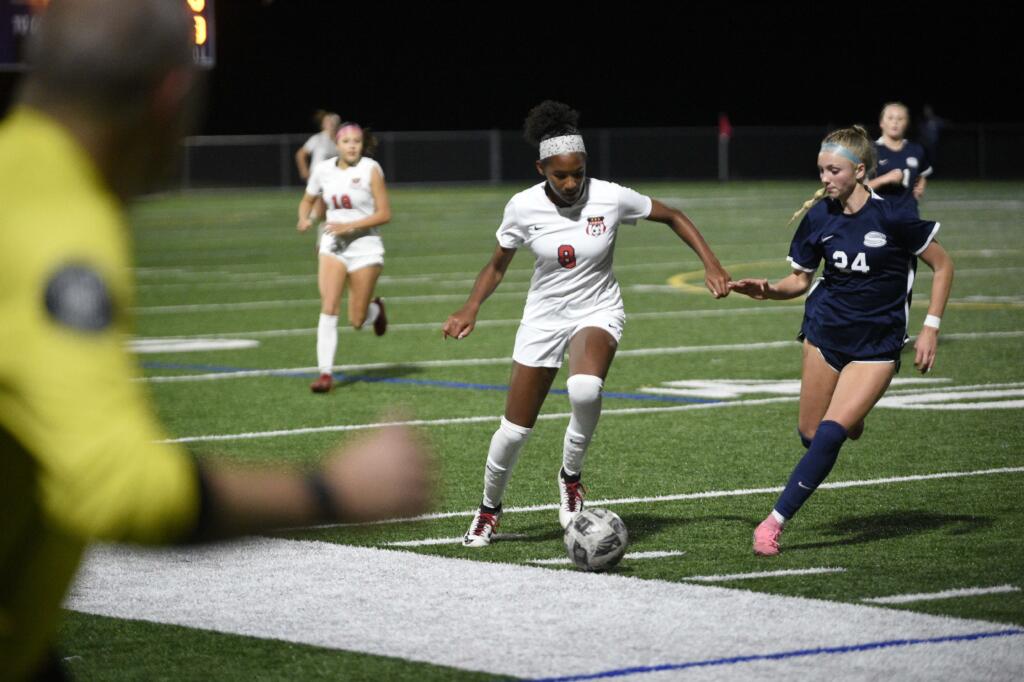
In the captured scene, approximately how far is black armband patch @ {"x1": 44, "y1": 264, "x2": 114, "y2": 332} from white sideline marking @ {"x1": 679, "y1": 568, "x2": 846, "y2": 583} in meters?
5.05

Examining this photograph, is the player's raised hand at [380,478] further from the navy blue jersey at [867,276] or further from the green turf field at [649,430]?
the navy blue jersey at [867,276]

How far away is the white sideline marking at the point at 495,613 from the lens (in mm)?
5562

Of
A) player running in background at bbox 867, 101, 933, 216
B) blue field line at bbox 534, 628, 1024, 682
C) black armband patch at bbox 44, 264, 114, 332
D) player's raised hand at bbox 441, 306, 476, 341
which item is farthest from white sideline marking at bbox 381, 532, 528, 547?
player running in background at bbox 867, 101, 933, 216

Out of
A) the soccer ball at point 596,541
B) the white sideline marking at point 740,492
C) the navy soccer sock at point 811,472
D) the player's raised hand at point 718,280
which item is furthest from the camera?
the white sideline marking at point 740,492

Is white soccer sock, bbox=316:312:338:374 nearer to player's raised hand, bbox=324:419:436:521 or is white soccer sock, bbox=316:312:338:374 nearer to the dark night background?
player's raised hand, bbox=324:419:436:521

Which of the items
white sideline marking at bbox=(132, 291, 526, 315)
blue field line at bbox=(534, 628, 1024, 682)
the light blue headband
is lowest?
white sideline marking at bbox=(132, 291, 526, 315)

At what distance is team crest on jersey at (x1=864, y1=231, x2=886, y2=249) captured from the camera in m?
7.79

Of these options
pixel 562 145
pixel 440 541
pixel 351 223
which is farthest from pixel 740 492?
pixel 351 223

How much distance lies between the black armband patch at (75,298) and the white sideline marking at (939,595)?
4850 millimetres

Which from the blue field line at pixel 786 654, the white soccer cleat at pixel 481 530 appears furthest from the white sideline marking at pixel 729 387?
the blue field line at pixel 786 654

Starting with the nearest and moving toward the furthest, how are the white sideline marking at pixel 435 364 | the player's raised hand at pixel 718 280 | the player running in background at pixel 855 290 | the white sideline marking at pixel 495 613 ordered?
the white sideline marking at pixel 495 613, the player running in background at pixel 855 290, the player's raised hand at pixel 718 280, the white sideline marking at pixel 435 364

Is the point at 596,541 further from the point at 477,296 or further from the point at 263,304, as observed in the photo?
the point at 263,304

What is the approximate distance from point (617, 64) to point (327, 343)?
46.4m

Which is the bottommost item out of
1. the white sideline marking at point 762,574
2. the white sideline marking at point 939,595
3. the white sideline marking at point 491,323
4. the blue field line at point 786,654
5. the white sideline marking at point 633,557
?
the white sideline marking at point 491,323
